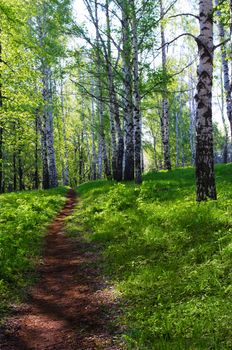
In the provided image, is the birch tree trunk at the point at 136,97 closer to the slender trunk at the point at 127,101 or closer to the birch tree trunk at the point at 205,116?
the slender trunk at the point at 127,101

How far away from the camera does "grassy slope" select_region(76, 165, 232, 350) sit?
4676 mm

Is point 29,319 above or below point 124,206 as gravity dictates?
below

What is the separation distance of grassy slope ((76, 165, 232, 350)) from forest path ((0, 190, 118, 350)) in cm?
38

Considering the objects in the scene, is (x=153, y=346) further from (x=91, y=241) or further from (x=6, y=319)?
(x=91, y=241)

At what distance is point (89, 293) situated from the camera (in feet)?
22.4

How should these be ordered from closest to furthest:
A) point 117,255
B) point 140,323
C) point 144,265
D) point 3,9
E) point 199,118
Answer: point 140,323
point 144,265
point 117,255
point 199,118
point 3,9

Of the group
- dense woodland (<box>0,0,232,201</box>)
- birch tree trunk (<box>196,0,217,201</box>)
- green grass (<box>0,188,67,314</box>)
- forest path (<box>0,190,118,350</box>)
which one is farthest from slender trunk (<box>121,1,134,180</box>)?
forest path (<box>0,190,118,350</box>)

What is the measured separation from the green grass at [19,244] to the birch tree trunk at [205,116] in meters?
5.12

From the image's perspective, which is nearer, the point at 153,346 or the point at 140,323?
the point at 153,346

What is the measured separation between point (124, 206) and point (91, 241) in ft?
9.86

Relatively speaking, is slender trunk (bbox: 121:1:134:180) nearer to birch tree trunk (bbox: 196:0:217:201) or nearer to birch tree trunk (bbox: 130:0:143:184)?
birch tree trunk (bbox: 130:0:143:184)

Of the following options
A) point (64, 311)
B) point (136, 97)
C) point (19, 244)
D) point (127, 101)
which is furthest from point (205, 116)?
point (127, 101)

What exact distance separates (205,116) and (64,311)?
→ 6.65 m


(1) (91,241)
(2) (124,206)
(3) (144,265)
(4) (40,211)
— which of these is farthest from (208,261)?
(4) (40,211)
